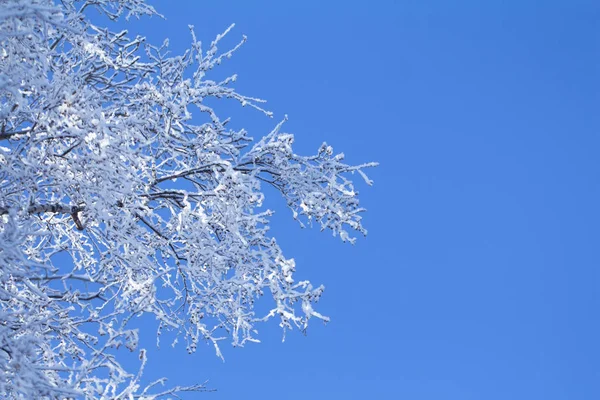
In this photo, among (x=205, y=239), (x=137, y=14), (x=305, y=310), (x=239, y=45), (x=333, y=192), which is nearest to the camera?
(x=305, y=310)

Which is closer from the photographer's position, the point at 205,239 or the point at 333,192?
the point at 205,239

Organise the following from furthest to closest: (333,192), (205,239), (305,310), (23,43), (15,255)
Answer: (333,192) < (205,239) < (305,310) < (23,43) < (15,255)

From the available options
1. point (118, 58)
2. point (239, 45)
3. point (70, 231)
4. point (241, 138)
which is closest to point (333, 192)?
point (241, 138)

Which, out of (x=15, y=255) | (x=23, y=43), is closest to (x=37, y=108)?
(x=23, y=43)

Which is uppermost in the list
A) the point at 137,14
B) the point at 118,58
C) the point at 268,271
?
the point at 137,14

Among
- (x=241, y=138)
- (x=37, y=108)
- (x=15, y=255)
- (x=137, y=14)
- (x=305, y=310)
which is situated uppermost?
(x=137, y=14)

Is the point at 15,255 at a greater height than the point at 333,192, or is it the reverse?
the point at 333,192

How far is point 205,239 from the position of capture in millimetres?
5109

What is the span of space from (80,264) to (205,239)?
2.93 m

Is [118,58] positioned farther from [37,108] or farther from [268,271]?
[268,271]

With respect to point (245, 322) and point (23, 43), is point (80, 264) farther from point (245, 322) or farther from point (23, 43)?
point (23, 43)

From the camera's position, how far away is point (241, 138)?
577cm

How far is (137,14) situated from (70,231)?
7.35 feet

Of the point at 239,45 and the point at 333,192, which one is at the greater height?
the point at 239,45
